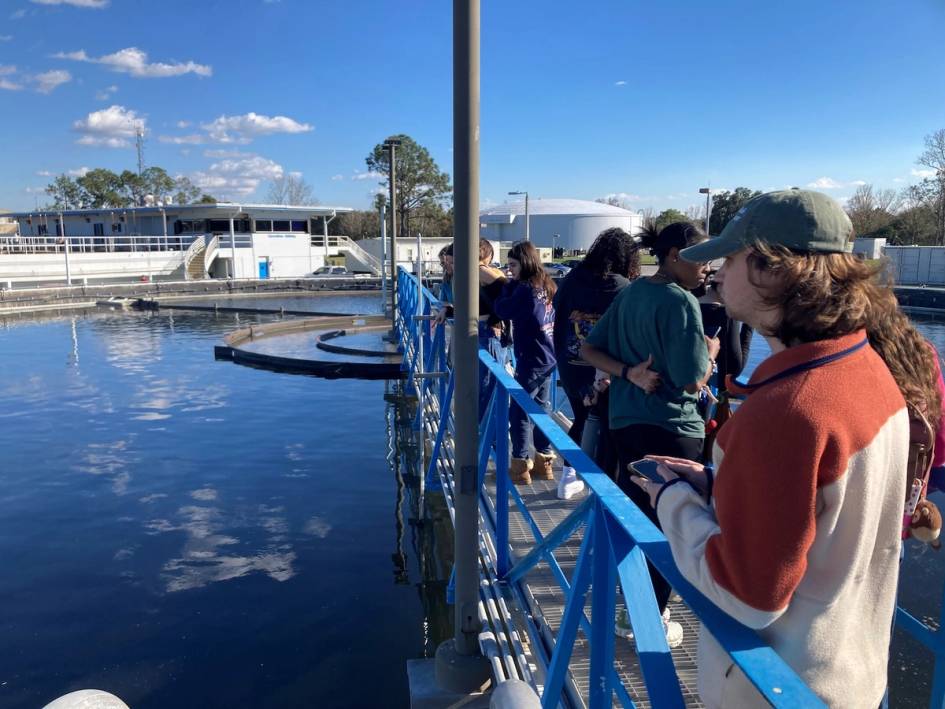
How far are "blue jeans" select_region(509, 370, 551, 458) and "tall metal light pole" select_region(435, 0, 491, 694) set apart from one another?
1.12 m

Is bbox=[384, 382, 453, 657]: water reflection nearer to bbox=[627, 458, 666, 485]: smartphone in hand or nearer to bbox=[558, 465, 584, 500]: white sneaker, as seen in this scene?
bbox=[558, 465, 584, 500]: white sneaker

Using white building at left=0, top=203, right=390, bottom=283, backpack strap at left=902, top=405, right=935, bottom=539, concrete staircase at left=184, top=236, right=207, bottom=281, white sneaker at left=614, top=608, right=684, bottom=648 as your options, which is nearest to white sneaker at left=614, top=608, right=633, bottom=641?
white sneaker at left=614, top=608, right=684, bottom=648

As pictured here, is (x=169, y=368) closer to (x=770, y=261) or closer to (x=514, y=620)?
(x=514, y=620)

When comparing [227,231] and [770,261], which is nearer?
[770,261]

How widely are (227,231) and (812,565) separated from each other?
41278 millimetres

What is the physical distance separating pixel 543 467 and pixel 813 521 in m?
3.40

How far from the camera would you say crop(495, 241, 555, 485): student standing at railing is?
13.8 ft

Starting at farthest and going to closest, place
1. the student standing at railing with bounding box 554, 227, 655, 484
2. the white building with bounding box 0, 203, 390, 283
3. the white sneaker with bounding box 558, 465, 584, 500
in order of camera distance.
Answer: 1. the white building with bounding box 0, 203, 390, 283
2. the white sneaker with bounding box 558, 465, 584, 500
3. the student standing at railing with bounding box 554, 227, 655, 484

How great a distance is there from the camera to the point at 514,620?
3.06 meters

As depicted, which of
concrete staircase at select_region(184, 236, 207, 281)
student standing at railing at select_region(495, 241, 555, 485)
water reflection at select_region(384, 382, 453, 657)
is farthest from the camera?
concrete staircase at select_region(184, 236, 207, 281)

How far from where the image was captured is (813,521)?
0.99 metres

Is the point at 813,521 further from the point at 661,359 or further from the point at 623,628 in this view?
the point at 623,628

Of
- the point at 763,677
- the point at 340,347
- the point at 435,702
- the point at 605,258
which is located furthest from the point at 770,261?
the point at 340,347

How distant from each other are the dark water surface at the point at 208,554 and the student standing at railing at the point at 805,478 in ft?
10.7
